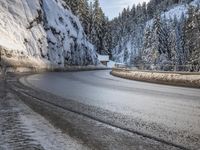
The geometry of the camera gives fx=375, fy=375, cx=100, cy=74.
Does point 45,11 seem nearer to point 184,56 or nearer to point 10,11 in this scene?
point 10,11

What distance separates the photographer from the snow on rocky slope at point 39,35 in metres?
44.4

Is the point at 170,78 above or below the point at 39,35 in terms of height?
below

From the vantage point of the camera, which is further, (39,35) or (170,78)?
(39,35)

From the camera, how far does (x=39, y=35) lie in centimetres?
5566

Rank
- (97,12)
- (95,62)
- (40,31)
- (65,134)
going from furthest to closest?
(97,12), (95,62), (40,31), (65,134)

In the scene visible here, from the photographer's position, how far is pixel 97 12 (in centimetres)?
11906

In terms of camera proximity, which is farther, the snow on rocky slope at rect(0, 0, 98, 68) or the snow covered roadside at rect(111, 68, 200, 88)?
the snow on rocky slope at rect(0, 0, 98, 68)

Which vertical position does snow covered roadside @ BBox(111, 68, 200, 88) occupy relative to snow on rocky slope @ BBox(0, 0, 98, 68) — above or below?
below

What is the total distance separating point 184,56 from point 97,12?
3515cm

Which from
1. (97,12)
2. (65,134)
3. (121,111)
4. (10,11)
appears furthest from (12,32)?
(97,12)

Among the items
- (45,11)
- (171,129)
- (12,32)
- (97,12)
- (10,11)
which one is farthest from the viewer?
(97,12)

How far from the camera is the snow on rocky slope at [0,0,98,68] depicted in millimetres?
44384

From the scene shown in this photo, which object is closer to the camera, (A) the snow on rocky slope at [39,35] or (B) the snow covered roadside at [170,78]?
(B) the snow covered roadside at [170,78]

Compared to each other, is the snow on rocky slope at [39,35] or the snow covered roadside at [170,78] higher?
the snow on rocky slope at [39,35]
